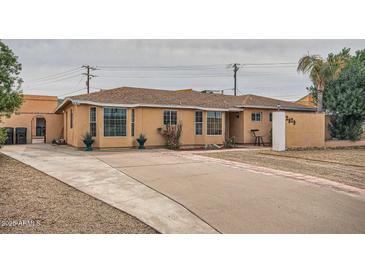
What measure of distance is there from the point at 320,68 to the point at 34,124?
821 inches

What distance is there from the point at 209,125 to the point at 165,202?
1289 centimetres

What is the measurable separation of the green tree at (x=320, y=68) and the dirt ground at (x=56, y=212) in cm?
1590

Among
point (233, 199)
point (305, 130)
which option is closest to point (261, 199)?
point (233, 199)

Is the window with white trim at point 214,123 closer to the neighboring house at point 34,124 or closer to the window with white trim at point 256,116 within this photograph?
the window with white trim at point 256,116

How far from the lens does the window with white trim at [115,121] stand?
14.6m

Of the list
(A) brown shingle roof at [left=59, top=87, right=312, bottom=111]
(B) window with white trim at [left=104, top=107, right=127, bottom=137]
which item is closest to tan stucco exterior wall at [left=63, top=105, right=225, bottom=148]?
(B) window with white trim at [left=104, top=107, right=127, bottom=137]

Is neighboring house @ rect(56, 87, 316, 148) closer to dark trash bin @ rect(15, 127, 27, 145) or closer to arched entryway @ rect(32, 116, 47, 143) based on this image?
dark trash bin @ rect(15, 127, 27, 145)

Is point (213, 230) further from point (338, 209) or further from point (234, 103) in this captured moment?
point (234, 103)

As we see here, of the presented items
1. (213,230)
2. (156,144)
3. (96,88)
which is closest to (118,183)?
(213,230)

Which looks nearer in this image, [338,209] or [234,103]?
[338,209]

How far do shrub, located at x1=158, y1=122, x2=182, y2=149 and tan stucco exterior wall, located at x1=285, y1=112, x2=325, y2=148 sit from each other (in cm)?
598

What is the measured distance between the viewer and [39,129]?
2234cm

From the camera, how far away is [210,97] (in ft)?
68.6
